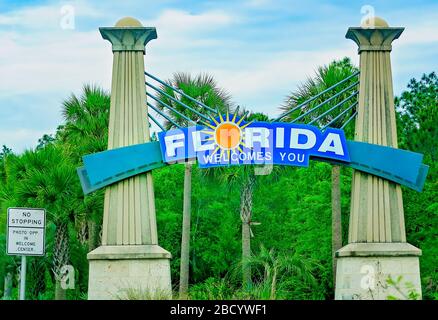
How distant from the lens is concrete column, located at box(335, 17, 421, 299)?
74.1ft

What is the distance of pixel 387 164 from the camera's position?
23.3m

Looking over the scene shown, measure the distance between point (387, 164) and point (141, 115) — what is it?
6961mm

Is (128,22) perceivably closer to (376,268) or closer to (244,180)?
(376,268)

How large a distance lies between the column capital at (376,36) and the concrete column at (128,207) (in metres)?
5.85

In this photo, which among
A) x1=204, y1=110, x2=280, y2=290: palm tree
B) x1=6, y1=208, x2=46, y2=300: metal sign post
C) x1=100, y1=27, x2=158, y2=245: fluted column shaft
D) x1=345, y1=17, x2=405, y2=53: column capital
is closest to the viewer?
x1=6, y1=208, x2=46, y2=300: metal sign post

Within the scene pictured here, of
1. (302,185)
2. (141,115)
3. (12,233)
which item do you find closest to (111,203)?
(141,115)

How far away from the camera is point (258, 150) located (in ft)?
76.3

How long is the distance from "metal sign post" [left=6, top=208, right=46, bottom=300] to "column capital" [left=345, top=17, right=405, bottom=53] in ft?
41.2

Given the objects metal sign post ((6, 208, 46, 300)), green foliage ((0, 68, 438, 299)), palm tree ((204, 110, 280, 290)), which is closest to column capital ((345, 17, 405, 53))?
green foliage ((0, 68, 438, 299))

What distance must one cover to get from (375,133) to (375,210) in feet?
7.10

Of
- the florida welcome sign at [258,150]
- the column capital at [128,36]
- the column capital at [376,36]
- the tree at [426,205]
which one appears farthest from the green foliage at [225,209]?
the column capital at [376,36]

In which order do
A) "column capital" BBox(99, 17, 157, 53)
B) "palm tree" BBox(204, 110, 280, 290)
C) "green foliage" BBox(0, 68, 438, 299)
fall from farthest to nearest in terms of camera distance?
"palm tree" BBox(204, 110, 280, 290), "green foliage" BBox(0, 68, 438, 299), "column capital" BBox(99, 17, 157, 53)

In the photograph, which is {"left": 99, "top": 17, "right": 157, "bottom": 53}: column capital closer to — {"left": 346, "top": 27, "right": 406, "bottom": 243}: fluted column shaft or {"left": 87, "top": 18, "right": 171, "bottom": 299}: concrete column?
{"left": 87, "top": 18, "right": 171, "bottom": 299}: concrete column

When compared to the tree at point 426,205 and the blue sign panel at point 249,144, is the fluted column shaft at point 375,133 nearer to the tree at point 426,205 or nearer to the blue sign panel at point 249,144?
the blue sign panel at point 249,144
